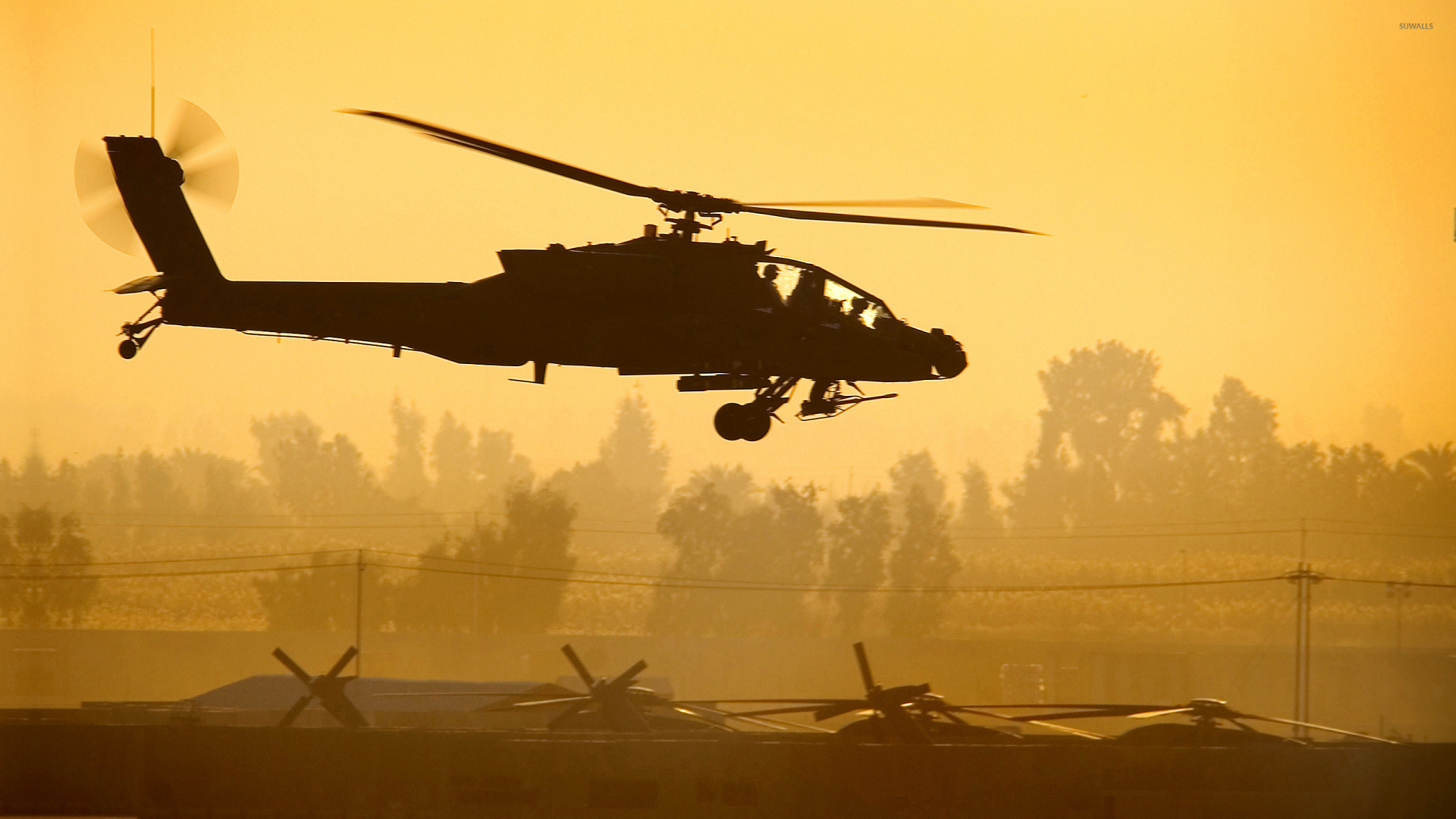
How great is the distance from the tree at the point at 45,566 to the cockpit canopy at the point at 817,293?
59.7 m

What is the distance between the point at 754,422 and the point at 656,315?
1.72 m

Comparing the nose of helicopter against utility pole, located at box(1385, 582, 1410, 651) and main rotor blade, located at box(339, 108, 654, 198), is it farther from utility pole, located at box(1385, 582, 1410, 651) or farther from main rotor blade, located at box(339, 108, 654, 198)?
utility pole, located at box(1385, 582, 1410, 651)

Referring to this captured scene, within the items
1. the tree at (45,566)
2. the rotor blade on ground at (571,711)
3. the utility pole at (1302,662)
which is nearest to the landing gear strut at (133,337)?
the rotor blade on ground at (571,711)

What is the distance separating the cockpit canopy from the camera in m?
16.2

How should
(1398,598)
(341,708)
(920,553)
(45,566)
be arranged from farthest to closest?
(920,553), (45,566), (1398,598), (341,708)

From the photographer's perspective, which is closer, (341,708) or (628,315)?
(628,315)

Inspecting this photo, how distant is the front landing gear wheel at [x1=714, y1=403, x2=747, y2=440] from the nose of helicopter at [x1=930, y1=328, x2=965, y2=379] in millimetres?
2292

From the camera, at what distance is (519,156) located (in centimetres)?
1502

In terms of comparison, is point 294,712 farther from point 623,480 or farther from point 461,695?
point 623,480

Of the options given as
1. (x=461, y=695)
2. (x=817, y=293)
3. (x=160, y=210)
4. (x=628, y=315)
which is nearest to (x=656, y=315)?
(x=628, y=315)

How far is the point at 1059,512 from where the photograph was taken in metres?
70.8

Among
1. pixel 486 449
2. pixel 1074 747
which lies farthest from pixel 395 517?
pixel 1074 747

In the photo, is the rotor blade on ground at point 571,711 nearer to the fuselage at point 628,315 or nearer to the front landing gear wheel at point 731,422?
the front landing gear wheel at point 731,422

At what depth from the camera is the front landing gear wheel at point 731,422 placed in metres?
16.5
